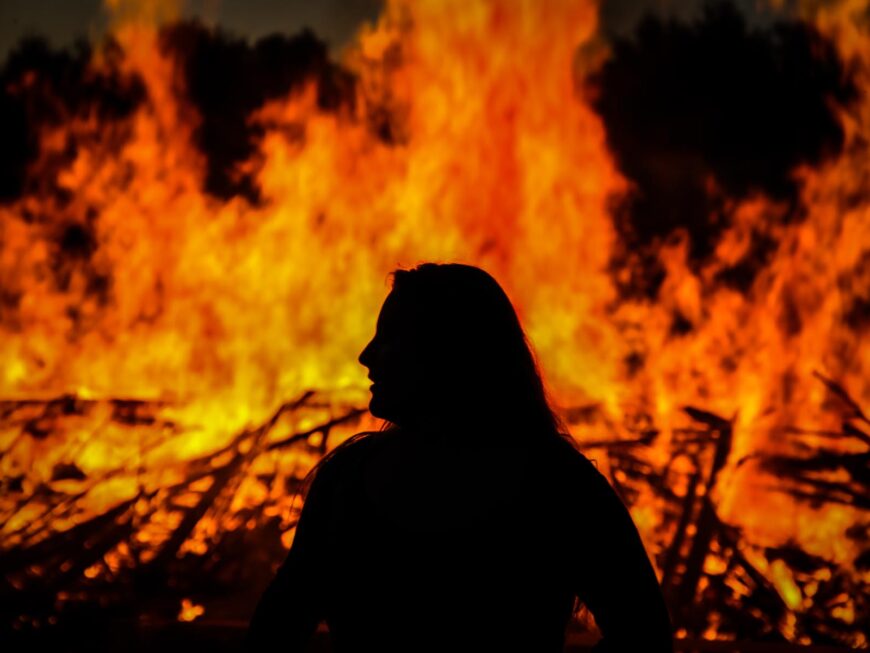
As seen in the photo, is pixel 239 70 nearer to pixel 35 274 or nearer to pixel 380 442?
pixel 35 274

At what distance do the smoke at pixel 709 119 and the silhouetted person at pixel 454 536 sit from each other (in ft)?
12.7

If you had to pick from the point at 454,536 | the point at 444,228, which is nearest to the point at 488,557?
the point at 454,536

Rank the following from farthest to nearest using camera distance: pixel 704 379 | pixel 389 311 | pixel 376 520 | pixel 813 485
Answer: pixel 704 379 → pixel 813 485 → pixel 389 311 → pixel 376 520

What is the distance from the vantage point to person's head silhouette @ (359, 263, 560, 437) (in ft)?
3.95

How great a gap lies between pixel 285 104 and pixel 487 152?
113 cm

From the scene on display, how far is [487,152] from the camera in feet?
15.8

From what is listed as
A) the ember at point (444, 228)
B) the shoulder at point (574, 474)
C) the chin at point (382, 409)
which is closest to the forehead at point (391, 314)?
the chin at point (382, 409)

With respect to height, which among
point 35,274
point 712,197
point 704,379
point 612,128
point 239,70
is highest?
point 239,70

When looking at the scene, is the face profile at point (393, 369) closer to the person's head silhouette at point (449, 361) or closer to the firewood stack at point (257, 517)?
the person's head silhouette at point (449, 361)

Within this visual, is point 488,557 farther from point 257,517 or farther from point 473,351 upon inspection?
point 257,517

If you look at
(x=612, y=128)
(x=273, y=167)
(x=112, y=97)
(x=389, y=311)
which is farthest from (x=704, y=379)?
(x=389, y=311)

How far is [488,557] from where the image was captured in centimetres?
110

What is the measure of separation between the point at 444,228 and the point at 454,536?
3754 millimetres

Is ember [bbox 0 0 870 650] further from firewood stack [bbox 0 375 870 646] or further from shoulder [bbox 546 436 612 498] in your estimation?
shoulder [bbox 546 436 612 498]
